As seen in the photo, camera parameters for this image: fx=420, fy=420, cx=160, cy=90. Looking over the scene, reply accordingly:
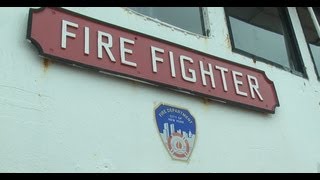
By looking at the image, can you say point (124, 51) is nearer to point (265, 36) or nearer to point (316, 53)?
point (265, 36)

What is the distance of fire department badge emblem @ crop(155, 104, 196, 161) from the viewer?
2441 mm

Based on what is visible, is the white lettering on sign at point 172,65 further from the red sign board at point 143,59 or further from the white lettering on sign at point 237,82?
the white lettering on sign at point 237,82

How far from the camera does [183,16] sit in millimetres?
3158

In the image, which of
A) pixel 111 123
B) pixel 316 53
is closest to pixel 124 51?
pixel 111 123

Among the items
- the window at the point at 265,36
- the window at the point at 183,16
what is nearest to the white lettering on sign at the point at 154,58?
the window at the point at 183,16

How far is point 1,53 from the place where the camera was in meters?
2.12

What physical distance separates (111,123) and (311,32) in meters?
2.73

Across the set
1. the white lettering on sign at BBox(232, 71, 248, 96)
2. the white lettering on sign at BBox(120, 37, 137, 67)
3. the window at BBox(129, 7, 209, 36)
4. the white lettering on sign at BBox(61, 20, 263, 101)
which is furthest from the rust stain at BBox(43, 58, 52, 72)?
the white lettering on sign at BBox(232, 71, 248, 96)

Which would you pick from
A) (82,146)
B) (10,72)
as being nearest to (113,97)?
(82,146)

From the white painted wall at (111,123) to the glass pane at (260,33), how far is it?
1.07 feet

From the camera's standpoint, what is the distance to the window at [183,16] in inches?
118

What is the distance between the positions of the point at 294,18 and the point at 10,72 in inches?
113

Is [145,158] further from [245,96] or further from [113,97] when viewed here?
[245,96]

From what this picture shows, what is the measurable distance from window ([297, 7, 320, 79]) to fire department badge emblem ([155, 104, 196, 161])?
1.90 m
